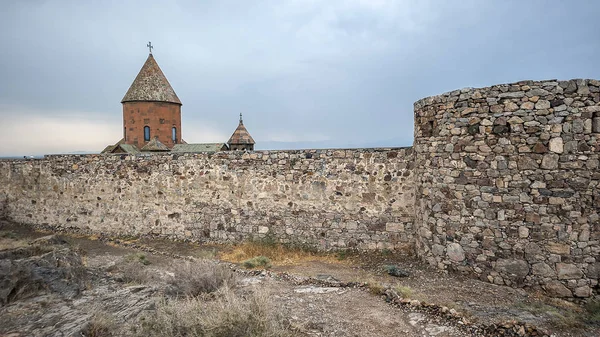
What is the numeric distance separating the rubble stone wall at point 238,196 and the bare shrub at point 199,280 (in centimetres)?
391

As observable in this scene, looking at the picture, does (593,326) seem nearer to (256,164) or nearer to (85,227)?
(256,164)

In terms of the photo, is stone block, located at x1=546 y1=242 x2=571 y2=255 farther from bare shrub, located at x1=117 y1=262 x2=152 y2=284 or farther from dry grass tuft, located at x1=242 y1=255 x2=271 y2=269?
bare shrub, located at x1=117 y1=262 x2=152 y2=284

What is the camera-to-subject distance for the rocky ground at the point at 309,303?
433cm

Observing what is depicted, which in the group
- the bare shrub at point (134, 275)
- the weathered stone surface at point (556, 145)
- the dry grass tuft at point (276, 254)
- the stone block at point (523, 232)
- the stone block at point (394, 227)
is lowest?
the dry grass tuft at point (276, 254)

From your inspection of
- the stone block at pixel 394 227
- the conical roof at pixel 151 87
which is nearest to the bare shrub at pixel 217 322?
the stone block at pixel 394 227

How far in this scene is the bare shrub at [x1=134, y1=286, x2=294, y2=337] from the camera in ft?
13.2

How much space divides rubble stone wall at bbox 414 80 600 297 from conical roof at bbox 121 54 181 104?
906 inches

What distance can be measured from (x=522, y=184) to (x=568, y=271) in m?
1.65

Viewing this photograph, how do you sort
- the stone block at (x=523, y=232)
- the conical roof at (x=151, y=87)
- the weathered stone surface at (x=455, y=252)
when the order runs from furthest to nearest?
the conical roof at (x=151, y=87) → the weathered stone surface at (x=455, y=252) → the stone block at (x=523, y=232)

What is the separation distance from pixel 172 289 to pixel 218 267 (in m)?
0.91

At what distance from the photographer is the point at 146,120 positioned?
85.2ft

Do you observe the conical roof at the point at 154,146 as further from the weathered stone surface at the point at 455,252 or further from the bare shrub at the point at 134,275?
the weathered stone surface at the point at 455,252

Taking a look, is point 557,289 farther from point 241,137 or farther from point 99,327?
point 241,137

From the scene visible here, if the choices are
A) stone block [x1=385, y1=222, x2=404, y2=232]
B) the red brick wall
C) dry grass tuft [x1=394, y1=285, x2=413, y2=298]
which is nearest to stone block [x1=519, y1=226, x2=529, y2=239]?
dry grass tuft [x1=394, y1=285, x2=413, y2=298]
